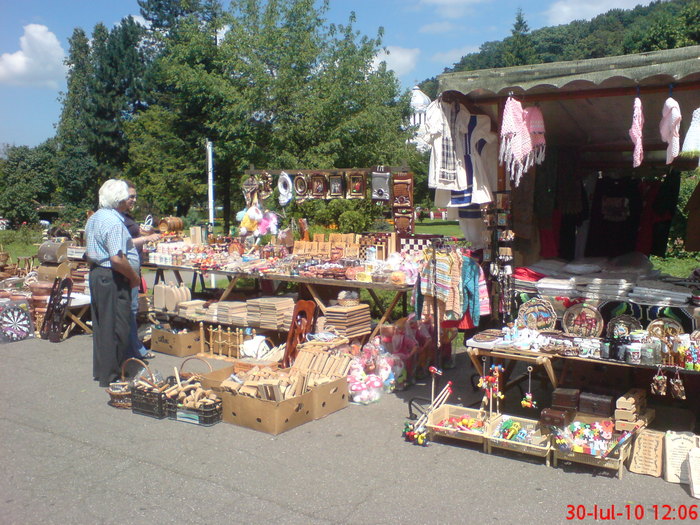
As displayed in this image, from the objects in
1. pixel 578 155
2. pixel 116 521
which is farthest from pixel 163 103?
pixel 116 521

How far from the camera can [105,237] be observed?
6234 millimetres

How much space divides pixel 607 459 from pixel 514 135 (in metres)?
2.52

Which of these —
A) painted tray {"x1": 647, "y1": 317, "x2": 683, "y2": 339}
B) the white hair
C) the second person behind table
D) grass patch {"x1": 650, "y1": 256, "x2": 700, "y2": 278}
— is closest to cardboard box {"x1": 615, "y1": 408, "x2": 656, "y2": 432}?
painted tray {"x1": 647, "y1": 317, "x2": 683, "y2": 339}

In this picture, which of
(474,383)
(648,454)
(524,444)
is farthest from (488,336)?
(648,454)

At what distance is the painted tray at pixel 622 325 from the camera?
4.80 metres

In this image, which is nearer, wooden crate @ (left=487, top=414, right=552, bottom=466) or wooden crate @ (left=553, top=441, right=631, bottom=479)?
wooden crate @ (left=553, top=441, right=631, bottom=479)

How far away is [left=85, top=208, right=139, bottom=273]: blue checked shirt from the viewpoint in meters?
6.23

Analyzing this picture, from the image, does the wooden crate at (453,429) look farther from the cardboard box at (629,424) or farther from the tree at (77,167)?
the tree at (77,167)

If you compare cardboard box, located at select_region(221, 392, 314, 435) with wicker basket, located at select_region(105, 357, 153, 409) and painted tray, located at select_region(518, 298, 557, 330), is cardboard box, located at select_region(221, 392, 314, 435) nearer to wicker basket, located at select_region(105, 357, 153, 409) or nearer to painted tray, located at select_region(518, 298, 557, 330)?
wicker basket, located at select_region(105, 357, 153, 409)

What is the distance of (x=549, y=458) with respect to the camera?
4449mm

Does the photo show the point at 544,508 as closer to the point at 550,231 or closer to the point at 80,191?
the point at 550,231

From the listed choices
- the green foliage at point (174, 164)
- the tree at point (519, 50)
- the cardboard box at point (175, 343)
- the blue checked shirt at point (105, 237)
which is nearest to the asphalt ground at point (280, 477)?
the blue checked shirt at point (105, 237)

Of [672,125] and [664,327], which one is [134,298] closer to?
[664,327]

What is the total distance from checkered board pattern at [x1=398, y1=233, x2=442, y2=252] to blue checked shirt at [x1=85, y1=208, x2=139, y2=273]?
10.3 feet
